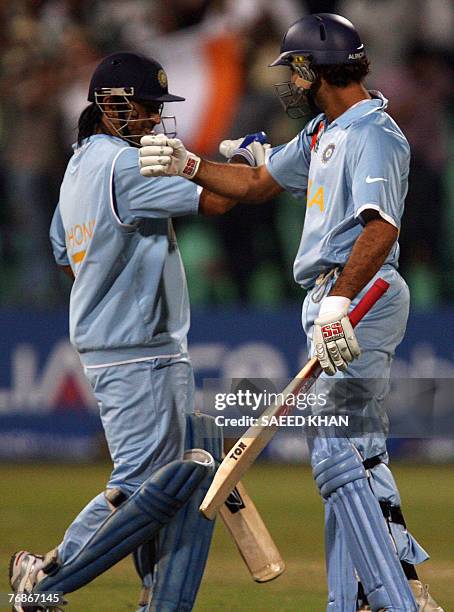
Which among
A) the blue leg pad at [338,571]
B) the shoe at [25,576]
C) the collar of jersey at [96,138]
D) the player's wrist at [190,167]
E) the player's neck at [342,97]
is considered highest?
the player's neck at [342,97]

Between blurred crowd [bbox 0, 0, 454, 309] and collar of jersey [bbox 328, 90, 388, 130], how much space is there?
6.63m

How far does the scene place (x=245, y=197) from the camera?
4.64 meters

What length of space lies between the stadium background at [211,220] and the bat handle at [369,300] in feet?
16.6

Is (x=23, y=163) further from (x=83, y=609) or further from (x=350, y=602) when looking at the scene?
(x=350, y=602)

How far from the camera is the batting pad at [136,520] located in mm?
4461

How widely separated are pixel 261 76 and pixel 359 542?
812cm

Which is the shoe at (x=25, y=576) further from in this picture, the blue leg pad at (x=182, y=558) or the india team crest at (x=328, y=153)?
the india team crest at (x=328, y=153)

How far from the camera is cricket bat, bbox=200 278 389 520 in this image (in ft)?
13.7

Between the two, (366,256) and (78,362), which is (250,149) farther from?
(78,362)

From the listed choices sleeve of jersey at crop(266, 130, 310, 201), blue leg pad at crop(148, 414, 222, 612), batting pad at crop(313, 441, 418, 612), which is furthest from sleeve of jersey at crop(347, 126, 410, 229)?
blue leg pad at crop(148, 414, 222, 612)

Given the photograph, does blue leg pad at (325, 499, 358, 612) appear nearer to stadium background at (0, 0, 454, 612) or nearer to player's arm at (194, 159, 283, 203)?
player's arm at (194, 159, 283, 203)

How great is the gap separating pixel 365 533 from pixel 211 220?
741 centimetres

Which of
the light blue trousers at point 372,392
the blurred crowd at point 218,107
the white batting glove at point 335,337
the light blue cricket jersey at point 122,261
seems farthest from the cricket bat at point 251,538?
the blurred crowd at point 218,107

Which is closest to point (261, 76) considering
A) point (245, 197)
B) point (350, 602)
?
point (245, 197)
